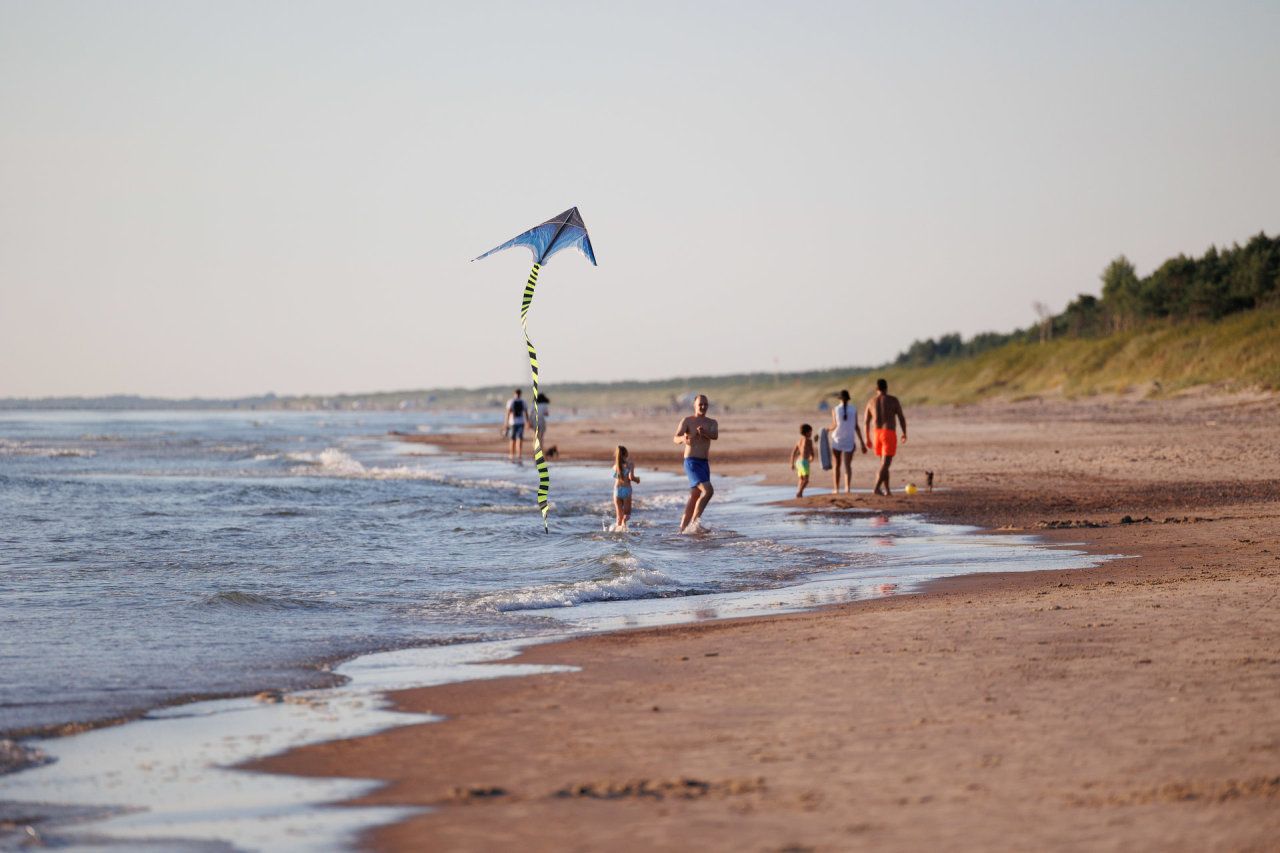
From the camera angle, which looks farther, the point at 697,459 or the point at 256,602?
the point at 697,459

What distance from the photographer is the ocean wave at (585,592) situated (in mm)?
9742

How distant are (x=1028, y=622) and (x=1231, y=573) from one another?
304 centimetres

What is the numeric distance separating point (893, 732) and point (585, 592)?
5.64 meters

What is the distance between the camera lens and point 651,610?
939cm

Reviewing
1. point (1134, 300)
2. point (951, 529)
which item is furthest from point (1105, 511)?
point (1134, 300)

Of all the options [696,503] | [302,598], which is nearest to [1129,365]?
[696,503]

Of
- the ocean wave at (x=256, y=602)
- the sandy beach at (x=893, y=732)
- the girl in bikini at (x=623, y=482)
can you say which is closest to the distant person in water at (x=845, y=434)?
the girl in bikini at (x=623, y=482)

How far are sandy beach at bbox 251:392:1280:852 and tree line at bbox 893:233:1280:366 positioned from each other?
53144mm

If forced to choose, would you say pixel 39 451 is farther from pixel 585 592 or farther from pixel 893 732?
pixel 893 732

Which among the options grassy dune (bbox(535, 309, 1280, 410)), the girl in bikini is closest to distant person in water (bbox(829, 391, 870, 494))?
the girl in bikini

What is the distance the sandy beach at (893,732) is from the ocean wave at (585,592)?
6.32 ft

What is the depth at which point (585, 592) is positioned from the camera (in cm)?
1033

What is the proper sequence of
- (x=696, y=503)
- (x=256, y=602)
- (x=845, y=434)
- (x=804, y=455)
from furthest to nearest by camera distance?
(x=804, y=455)
(x=845, y=434)
(x=696, y=503)
(x=256, y=602)

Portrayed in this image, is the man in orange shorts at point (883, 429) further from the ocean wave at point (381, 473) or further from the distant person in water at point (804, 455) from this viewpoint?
the ocean wave at point (381, 473)
